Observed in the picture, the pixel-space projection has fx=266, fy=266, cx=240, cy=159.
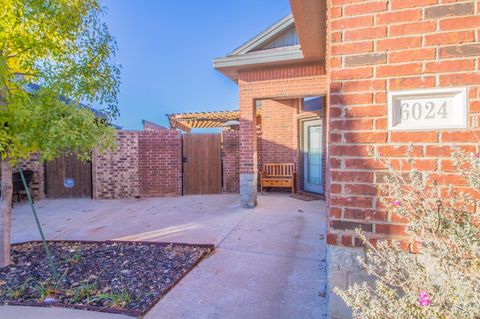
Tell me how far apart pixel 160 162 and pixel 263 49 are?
4.75 metres

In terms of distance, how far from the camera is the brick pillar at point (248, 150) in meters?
A: 6.48

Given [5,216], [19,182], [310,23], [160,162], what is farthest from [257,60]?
[19,182]

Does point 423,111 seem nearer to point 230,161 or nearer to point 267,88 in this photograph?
point 267,88

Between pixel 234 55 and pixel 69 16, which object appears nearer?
pixel 69 16

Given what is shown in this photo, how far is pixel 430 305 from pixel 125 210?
266 inches

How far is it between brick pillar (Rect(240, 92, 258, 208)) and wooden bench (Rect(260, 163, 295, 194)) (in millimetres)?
2063

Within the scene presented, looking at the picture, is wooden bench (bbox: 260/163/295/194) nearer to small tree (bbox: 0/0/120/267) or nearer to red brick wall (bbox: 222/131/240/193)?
red brick wall (bbox: 222/131/240/193)

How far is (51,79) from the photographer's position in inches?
128

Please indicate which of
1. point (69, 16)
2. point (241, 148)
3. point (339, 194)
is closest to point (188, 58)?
point (241, 148)

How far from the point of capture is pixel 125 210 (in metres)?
6.75

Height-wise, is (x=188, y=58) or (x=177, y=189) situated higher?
(x=188, y=58)

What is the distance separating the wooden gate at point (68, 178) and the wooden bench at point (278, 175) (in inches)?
221

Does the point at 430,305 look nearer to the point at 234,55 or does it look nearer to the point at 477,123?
the point at 477,123

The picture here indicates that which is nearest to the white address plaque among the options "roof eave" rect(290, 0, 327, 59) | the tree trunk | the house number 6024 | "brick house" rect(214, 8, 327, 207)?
the house number 6024
